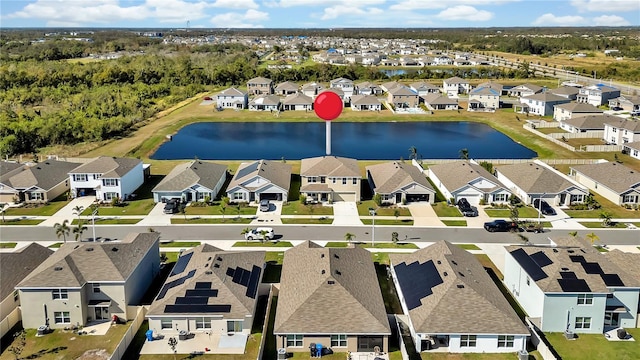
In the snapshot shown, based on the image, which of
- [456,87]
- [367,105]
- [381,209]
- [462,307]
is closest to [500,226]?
[381,209]

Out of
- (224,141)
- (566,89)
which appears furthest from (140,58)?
(566,89)

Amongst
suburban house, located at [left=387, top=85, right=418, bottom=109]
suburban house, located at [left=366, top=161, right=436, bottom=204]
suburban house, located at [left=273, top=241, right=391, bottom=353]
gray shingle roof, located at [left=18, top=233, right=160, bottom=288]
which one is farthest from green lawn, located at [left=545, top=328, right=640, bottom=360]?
suburban house, located at [left=387, top=85, right=418, bottom=109]

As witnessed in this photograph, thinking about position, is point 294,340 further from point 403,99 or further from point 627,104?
point 627,104

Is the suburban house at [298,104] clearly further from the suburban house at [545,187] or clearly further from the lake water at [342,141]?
the suburban house at [545,187]

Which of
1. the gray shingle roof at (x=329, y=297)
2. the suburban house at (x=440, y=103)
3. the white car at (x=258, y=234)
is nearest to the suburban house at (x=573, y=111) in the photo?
the suburban house at (x=440, y=103)

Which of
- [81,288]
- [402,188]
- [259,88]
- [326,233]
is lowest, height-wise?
[326,233]
